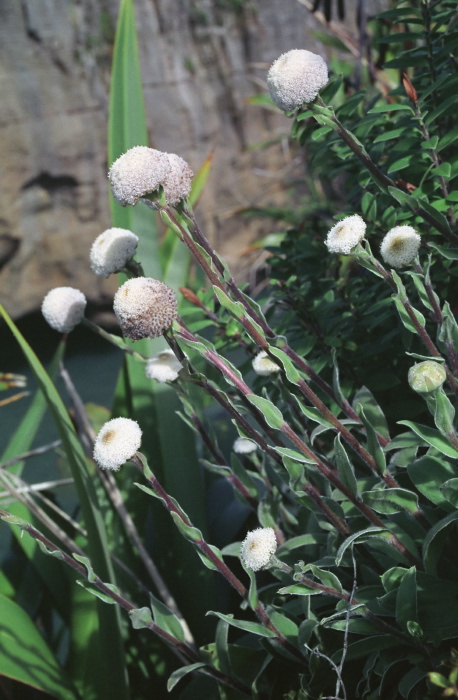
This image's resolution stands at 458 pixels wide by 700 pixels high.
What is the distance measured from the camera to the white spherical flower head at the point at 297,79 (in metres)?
0.56

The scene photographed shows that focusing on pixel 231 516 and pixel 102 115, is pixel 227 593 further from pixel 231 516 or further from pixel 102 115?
pixel 102 115

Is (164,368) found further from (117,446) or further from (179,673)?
(179,673)

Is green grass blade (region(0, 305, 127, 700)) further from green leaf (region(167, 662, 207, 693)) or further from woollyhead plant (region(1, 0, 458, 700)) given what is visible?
green leaf (region(167, 662, 207, 693))

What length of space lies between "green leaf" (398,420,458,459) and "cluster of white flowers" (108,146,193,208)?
252 mm

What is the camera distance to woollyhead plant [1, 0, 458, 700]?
565 millimetres

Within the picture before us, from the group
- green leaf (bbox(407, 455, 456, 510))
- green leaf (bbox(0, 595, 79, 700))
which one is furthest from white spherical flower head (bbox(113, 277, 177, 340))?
green leaf (bbox(0, 595, 79, 700))

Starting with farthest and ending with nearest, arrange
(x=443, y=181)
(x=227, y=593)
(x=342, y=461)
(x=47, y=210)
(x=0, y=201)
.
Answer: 1. (x=47, y=210)
2. (x=0, y=201)
3. (x=227, y=593)
4. (x=443, y=181)
5. (x=342, y=461)

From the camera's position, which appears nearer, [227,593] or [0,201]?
[227,593]

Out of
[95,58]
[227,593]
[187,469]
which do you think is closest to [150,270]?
[187,469]

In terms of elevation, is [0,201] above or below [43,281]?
above

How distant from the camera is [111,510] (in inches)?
38.4

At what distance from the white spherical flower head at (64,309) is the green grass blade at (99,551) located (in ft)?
0.35

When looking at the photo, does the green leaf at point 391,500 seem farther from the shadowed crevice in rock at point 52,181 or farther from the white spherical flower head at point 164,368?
the shadowed crevice in rock at point 52,181

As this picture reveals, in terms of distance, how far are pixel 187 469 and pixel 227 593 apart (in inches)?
6.5
